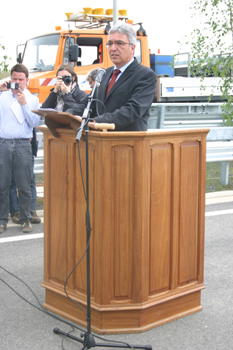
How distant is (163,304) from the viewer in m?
3.51

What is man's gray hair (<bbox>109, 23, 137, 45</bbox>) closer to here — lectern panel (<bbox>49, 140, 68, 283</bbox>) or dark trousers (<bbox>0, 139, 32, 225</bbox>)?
lectern panel (<bbox>49, 140, 68, 283</bbox>)

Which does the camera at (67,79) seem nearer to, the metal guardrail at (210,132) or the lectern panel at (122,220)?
the metal guardrail at (210,132)

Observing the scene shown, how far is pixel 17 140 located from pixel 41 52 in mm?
6835

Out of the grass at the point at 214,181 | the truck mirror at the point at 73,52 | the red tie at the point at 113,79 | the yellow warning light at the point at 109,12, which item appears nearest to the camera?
the red tie at the point at 113,79

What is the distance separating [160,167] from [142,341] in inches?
48.2

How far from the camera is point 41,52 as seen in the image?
40.3 ft

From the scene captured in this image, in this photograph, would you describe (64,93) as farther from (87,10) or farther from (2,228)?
(87,10)

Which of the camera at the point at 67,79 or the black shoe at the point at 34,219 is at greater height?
the camera at the point at 67,79

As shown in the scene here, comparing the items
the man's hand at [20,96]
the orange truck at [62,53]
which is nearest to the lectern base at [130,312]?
the man's hand at [20,96]

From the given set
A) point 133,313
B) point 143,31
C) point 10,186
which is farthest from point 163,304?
point 143,31

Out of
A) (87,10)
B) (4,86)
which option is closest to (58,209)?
(4,86)

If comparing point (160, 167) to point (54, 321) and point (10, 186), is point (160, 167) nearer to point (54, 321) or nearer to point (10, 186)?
point (54, 321)

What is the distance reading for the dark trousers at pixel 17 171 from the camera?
238 inches

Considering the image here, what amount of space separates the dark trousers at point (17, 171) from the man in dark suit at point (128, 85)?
261cm
